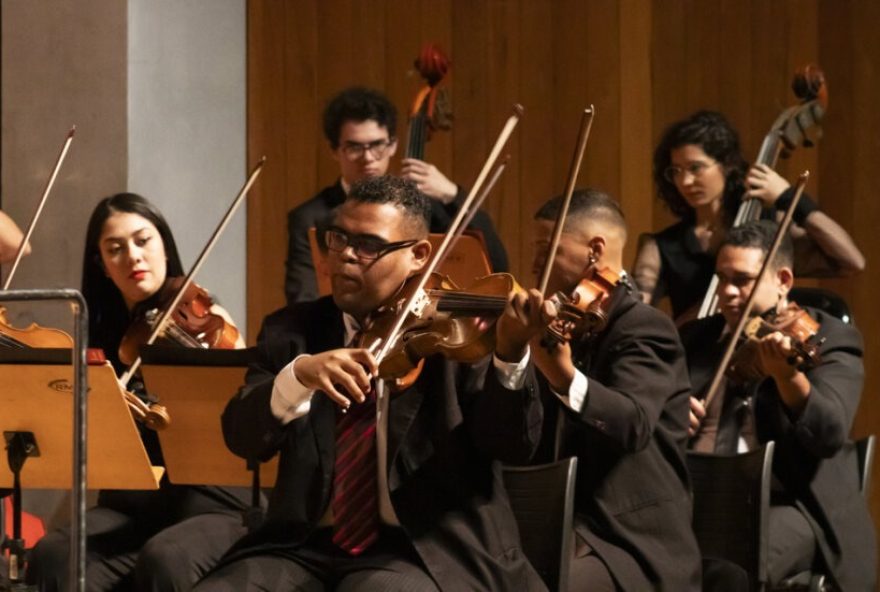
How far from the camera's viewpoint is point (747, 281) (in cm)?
357

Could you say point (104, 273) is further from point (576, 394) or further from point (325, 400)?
point (576, 394)

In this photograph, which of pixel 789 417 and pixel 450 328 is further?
pixel 789 417

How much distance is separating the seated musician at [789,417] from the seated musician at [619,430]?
32 cm

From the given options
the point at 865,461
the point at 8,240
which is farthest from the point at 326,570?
the point at 8,240

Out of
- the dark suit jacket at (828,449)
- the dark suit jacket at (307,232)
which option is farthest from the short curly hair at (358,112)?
the dark suit jacket at (828,449)

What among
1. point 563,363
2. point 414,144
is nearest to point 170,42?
point 414,144

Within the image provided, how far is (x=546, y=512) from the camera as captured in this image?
282 centimetres

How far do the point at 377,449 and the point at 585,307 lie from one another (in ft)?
1.78

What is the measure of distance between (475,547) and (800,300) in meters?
1.46

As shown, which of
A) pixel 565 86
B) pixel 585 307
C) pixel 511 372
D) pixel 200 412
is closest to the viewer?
pixel 511 372

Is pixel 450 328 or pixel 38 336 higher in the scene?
pixel 450 328

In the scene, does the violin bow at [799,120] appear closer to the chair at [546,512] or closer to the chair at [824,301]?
the chair at [824,301]

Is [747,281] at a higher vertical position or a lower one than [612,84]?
lower

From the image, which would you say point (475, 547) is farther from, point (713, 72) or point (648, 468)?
point (713, 72)
